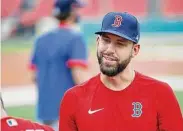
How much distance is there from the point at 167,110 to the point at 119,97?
0.30 m

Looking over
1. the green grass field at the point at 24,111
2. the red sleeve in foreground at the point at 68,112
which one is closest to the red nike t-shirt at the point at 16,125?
the red sleeve in foreground at the point at 68,112

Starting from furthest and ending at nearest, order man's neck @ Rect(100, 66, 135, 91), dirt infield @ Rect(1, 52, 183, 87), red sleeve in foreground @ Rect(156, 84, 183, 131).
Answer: dirt infield @ Rect(1, 52, 183, 87) < man's neck @ Rect(100, 66, 135, 91) < red sleeve in foreground @ Rect(156, 84, 183, 131)

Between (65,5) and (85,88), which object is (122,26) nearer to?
(85,88)

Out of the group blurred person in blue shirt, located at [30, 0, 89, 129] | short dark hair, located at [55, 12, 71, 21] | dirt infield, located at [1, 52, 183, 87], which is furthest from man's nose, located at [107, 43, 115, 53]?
dirt infield, located at [1, 52, 183, 87]

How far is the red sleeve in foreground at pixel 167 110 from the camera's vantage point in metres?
3.78

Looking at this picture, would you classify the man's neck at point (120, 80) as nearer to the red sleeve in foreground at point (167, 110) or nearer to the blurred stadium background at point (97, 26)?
the red sleeve in foreground at point (167, 110)

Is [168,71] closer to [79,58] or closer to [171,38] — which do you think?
[171,38]

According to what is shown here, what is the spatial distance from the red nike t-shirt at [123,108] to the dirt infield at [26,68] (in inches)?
404

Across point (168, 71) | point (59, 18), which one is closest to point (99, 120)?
point (59, 18)

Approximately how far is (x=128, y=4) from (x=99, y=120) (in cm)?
1674

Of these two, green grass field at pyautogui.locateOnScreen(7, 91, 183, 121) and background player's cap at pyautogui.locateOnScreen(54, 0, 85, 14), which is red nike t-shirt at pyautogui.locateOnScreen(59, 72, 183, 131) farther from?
green grass field at pyautogui.locateOnScreen(7, 91, 183, 121)

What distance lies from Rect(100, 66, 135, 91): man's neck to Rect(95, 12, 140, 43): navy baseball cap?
20cm

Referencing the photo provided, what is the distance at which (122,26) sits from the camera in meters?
3.88

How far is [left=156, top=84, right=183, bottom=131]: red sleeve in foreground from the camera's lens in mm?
3775
